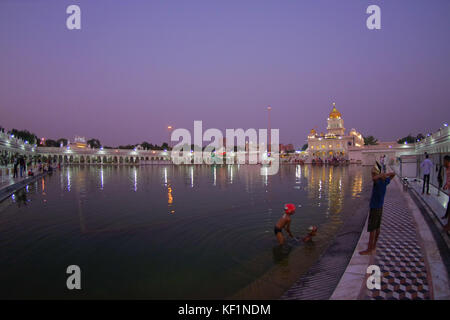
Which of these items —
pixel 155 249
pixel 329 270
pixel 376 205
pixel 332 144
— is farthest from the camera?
pixel 332 144

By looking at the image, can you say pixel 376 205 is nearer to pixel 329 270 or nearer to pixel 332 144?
pixel 329 270

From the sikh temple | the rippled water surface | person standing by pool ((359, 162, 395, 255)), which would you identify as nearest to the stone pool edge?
the rippled water surface

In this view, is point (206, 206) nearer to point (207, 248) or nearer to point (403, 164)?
point (207, 248)

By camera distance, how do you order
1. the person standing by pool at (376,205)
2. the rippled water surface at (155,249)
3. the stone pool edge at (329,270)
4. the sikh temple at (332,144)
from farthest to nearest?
the sikh temple at (332,144) → the person standing by pool at (376,205) → the rippled water surface at (155,249) → the stone pool edge at (329,270)

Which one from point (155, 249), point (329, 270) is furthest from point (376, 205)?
point (155, 249)

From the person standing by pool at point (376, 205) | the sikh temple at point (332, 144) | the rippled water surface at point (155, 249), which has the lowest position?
the rippled water surface at point (155, 249)

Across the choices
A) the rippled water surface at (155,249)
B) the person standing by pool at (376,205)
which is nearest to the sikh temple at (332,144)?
the rippled water surface at (155,249)

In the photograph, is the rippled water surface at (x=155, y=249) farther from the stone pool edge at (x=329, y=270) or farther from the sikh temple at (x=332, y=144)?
the sikh temple at (x=332, y=144)

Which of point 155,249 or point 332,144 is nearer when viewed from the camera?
point 155,249

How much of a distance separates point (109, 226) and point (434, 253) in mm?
7151

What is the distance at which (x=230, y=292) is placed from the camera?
11.9 feet

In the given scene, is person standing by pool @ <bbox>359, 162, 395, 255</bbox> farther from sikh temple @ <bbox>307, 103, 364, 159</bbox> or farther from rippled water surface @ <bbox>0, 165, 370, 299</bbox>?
sikh temple @ <bbox>307, 103, 364, 159</bbox>

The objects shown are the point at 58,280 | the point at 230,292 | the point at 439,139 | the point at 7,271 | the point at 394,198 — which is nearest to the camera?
the point at 230,292
